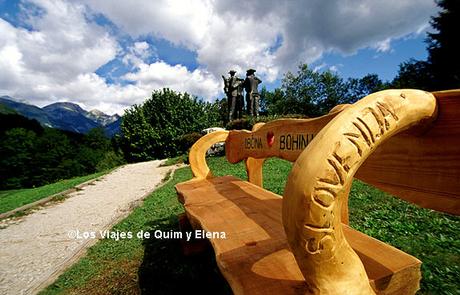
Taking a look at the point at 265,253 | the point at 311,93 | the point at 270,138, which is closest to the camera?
the point at 265,253

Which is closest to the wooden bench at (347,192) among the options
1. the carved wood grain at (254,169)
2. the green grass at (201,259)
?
the green grass at (201,259)

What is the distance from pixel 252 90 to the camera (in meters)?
16.7

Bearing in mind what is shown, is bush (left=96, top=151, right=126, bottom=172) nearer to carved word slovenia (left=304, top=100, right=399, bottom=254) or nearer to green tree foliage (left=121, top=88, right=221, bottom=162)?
green tree foliage (left=121, top=88, right=221, bottom=162)

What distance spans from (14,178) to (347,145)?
112 feet

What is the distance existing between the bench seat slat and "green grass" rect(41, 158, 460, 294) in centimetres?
85

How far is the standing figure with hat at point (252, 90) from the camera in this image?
1666cm

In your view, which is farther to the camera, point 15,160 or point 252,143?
point 15,160

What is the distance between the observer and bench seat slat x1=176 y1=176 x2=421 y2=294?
0.90m

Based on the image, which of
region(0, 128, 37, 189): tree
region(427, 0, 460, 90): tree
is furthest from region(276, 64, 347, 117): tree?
region(0, 128, 37, 189): tree

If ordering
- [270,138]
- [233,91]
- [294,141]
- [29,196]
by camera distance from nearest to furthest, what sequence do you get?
[294,141] → [270,138] → [29,196] → [233,91]

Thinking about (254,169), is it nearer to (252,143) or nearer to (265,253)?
(252,143)

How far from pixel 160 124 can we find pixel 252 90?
12108 mm

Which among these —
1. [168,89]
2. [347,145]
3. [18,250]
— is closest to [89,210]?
[18,250]

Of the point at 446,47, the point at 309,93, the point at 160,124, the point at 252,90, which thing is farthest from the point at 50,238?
the point at 309,93
